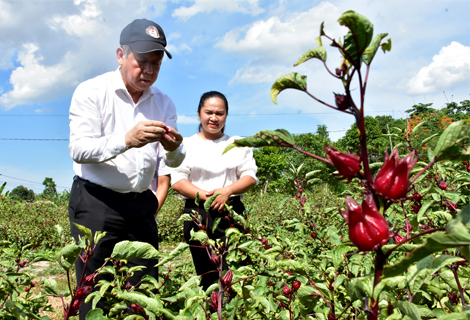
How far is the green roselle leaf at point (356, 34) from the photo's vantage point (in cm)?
52

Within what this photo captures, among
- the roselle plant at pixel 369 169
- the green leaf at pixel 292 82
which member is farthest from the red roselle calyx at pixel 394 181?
the green leaf at pixel 292 82

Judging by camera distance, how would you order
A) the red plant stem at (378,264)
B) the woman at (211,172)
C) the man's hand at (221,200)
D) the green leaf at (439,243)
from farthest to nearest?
the woman at (211,172), the man's hand at (221,200), the red plant stem at (378,264), the green leaf at (439,243)

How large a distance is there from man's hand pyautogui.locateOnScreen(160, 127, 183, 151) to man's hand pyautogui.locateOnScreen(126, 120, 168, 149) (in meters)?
0.11

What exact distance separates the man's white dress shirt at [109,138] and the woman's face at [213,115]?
1.92 ft

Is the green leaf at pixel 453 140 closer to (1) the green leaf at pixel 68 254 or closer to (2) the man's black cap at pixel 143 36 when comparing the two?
(1) the green leaf at pixel 68 254

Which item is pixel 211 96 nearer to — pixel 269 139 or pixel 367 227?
pixel 269 139

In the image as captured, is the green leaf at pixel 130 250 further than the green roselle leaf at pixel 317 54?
Yes

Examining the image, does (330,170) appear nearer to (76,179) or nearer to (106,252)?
(106,252)

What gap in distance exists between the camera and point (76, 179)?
2074 mm

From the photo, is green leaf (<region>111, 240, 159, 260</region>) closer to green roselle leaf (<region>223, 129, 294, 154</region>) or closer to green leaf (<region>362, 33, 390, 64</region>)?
green roselle leaf (<region>223, 129, 294, 154</region>)

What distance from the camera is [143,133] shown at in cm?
171

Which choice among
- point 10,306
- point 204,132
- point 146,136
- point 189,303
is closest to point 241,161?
Answer: point 204,132

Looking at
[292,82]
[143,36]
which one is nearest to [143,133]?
[143,36]

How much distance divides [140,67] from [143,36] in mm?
185
